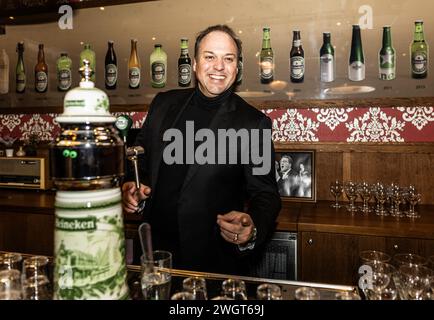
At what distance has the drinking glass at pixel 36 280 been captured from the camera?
0.85 meters

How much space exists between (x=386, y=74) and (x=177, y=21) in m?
1.73

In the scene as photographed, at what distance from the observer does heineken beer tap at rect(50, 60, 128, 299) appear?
71 centimetres

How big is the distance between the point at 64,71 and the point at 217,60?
89.5 inches

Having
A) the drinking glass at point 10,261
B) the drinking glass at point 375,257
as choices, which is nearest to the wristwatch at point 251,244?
the drinking glass at point 375,257

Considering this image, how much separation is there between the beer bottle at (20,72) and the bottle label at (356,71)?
301 centimetres

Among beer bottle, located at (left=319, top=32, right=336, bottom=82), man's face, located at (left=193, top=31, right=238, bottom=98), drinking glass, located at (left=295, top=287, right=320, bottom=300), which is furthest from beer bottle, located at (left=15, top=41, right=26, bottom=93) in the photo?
drinking glass, located at (left=295, top=287, right=320, bottom=300)

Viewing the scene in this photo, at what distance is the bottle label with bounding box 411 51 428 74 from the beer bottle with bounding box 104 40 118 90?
242 centimetres

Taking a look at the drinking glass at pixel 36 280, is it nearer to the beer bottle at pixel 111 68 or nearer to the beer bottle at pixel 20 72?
the beer bottle at pixel 111 68

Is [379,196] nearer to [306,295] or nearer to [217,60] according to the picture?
[217,60]

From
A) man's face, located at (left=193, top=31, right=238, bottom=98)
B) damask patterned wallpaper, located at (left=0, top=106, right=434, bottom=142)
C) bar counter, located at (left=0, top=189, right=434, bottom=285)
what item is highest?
man's face, located at (left=193, top=31, right=238, bottom=98)

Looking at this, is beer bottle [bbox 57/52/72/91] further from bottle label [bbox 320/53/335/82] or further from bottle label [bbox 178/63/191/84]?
bottle label [bbox 320/53/335/82]

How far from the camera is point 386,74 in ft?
8.54

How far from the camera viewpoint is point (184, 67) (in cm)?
304
